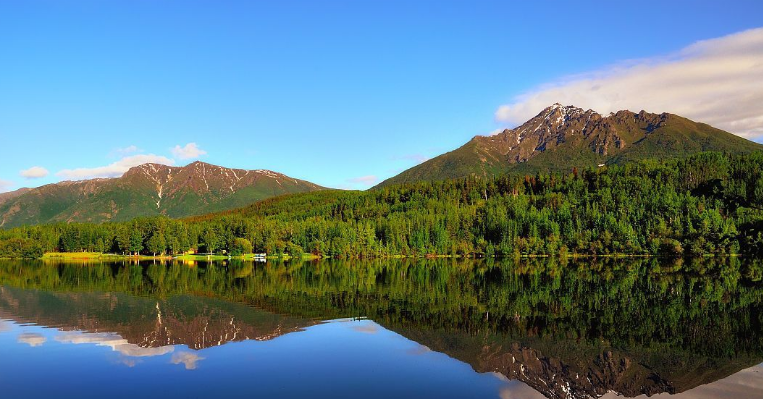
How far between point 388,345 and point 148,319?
2265 centimetres

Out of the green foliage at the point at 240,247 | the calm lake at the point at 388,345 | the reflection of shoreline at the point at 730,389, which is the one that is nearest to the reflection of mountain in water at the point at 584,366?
the calm lake at the point at 388,345

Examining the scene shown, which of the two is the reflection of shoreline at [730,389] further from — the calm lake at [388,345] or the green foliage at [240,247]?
the green foliage at [240,247]

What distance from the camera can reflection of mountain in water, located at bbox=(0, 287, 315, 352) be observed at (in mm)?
35219

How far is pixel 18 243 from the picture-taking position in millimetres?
184375

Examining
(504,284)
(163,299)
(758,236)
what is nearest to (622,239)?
(758,236)

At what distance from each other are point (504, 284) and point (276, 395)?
175 ft

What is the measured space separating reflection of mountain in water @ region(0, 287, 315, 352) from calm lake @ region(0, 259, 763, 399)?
19cm

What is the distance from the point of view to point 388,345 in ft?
109

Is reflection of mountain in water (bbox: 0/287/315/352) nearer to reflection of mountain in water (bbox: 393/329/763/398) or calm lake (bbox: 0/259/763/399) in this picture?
calm lake (bbox: 0/259/763/399)

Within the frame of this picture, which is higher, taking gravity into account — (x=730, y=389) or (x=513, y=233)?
(x=513, y=233)

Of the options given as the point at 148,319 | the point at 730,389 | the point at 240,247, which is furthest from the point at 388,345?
the point at 240,247

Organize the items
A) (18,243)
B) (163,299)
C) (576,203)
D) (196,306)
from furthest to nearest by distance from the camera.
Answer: (576,203) < (18,243) < (163,299) < (196,306)

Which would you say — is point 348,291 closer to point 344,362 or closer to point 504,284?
point 504,284

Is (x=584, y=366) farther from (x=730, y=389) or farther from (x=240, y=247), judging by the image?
(x=240, y=247)
